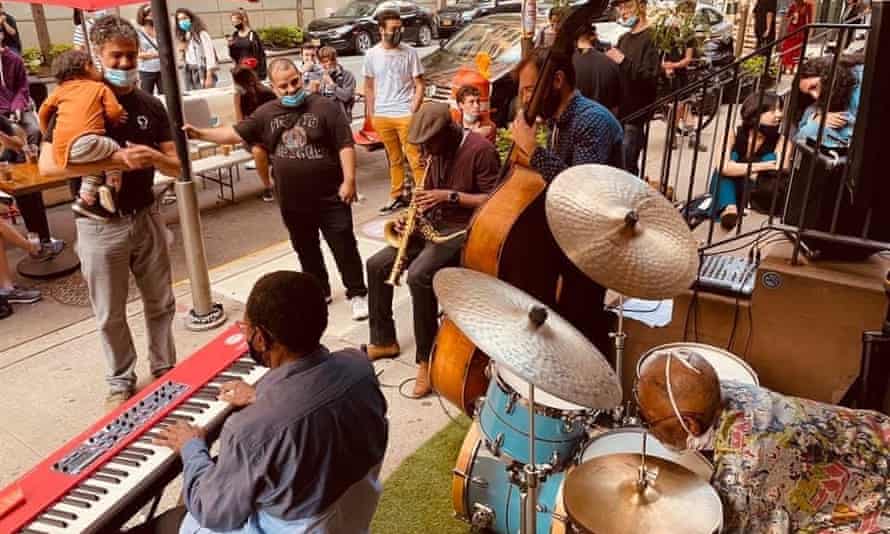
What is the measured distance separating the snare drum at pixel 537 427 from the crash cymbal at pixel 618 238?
54 cm

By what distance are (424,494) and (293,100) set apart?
Answer: 2698mm

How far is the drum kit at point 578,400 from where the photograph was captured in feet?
6.58

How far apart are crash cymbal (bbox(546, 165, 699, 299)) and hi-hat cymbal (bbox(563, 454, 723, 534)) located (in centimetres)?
67

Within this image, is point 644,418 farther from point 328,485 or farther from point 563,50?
point 563,50

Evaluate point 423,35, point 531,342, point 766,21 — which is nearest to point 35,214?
point 531,342

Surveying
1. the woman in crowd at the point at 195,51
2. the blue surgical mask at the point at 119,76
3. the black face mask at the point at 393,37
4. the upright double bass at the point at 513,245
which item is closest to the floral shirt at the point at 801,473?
the upright double bass at the point at 513,245

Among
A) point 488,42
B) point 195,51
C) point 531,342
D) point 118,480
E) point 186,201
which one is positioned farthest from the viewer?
point 195,51

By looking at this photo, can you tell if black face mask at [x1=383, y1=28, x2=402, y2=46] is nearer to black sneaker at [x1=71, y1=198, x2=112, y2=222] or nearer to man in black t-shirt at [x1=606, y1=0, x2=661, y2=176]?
man in black t-shirt at [x1=606, y1=0, x2=661, y2=176]

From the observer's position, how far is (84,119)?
148 inches

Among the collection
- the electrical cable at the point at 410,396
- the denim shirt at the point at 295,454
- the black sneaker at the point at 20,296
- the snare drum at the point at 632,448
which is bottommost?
the electrical cable at the point at 410,396

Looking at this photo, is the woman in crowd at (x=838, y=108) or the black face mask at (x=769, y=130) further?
the black face mask at (x=769, y=130)

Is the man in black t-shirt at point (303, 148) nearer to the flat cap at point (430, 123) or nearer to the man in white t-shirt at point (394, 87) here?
the flat cap at point (430, 123)

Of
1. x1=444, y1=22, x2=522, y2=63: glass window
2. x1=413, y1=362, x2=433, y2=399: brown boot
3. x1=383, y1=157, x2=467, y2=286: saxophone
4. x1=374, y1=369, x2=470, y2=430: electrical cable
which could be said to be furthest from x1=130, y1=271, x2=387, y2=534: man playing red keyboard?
x1=444, y1=22, x2=522, y2=63: glass window

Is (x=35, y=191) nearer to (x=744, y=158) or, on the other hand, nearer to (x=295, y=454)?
(x=295, y=454)
